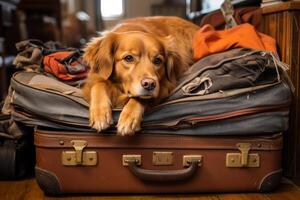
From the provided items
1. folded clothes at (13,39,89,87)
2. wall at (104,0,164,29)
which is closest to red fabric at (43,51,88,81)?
folded clothes at (13,39,89,87)

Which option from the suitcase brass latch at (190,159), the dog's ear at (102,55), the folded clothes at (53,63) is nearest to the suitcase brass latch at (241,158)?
the suitcase brass latch at (190,159)

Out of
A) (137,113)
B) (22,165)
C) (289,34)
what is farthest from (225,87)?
(22,165)

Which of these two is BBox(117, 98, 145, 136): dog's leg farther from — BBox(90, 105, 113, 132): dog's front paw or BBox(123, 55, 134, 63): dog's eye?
BBox(123, 55, 134, 63): dog's eye

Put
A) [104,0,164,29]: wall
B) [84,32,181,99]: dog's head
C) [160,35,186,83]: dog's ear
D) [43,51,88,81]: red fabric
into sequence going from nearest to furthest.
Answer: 1. [84,32,181,99]: dog's head
2. [160,35,186,83]: dog's ear
3. [43,51,88,81]: red fabric
4. [104,0,164,29]: wall

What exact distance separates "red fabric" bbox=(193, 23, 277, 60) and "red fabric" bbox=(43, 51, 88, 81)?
527mm

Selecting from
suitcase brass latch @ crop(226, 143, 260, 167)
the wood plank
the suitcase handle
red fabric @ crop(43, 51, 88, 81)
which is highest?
red fabric @ crop(43, 51, 88, 81)

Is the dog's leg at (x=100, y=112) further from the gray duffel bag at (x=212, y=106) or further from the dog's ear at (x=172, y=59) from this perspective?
the dog's ear at (x=172, y=59)

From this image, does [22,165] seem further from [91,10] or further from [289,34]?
[91,10]

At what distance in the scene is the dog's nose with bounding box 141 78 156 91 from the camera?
58.1 inches

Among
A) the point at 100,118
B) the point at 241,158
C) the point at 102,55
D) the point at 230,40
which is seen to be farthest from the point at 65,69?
the point at 241,158

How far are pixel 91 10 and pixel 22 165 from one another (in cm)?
635

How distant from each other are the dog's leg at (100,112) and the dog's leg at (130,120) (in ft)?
0.15

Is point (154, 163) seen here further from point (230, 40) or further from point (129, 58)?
point (230, 40)

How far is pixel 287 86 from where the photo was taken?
154 centimetres
